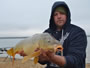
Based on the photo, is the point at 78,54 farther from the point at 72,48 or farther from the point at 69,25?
the point at 69,25

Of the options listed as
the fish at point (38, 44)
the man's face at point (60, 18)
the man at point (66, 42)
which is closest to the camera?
the fish at point (38, 44)

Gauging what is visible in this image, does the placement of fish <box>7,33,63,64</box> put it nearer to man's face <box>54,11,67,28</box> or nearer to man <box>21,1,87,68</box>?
man <box>21,1,87,68</box>

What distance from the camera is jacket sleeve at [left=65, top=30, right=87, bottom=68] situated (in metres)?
3.60

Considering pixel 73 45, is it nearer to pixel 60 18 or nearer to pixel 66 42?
pixel 66 42

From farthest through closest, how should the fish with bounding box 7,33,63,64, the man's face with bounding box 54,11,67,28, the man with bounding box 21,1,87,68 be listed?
the man's face with bounding box 54,11,67,28
the man with bounding box 21,1,87,68
the fish with bounding box 7,33,63,64

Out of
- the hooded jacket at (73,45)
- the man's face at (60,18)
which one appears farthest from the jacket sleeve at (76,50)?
the man's face at (60,18)

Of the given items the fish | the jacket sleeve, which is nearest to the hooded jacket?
the jacket sleeve

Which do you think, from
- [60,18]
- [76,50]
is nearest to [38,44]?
[76,50]

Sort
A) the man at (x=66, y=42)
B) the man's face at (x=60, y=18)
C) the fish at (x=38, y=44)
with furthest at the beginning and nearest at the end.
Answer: the man's face at (x=60, y=18)
the man at (x=66, y=42)
the fish at (x=38, y=44)

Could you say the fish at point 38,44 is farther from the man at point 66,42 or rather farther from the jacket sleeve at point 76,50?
the jacket sleeve at point 76,50

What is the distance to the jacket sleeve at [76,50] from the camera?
11.8 ft

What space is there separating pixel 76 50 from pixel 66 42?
0.99 feet

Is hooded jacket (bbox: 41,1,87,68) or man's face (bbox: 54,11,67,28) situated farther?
man's face (bbox: 54,11,67,28)

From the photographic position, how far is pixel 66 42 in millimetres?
3920
